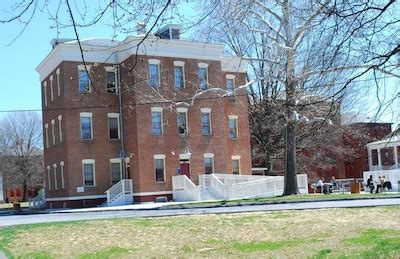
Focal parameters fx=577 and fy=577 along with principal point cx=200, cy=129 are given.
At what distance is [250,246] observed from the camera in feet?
39.9

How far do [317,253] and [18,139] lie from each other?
81161 mm

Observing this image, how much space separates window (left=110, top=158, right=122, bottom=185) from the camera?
45.6 metres

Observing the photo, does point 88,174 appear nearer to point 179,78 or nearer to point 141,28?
point 179,78

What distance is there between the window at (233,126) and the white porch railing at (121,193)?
11074mm

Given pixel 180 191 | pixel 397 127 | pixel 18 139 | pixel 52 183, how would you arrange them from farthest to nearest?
pixel 18 139 → pixel 52 183 → pixel 180 191 → pixel 397 127

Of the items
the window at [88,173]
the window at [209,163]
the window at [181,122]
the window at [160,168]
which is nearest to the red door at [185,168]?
the window at [160,168]

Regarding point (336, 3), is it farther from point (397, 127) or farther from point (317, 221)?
point (317, 221)

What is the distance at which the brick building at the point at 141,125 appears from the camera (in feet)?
144

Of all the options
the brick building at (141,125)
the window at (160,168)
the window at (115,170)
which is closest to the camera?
the brick building at (141,125)

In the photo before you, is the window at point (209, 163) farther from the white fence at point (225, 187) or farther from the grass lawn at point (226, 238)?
the grass lawn at point (226, 238)

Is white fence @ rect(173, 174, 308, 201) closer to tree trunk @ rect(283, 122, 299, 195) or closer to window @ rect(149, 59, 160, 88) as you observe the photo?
tree trunk @ rect(283, 122, 299, 195)

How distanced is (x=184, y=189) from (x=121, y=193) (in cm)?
474

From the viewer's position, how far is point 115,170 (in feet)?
150

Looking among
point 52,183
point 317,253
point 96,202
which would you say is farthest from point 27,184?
point 317,253
